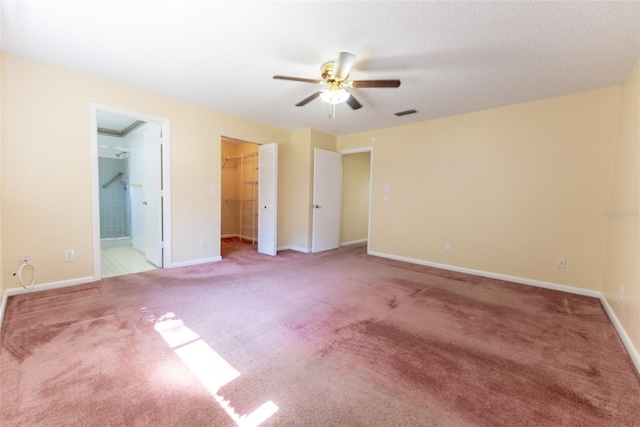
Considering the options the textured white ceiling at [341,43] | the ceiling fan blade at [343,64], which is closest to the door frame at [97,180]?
the textured white ceiling at [341,43]

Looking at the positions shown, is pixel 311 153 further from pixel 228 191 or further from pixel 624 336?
pixel 624 336

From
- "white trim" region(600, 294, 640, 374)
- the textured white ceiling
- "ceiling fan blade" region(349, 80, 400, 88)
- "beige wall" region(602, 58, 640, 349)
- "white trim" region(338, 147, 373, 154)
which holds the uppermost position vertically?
the textured white ceiling

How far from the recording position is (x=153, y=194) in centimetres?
399

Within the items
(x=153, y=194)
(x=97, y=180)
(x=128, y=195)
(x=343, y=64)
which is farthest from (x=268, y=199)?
(x=128, y=195)

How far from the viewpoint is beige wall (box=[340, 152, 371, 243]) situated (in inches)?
238

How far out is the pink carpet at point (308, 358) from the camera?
52.7 inches

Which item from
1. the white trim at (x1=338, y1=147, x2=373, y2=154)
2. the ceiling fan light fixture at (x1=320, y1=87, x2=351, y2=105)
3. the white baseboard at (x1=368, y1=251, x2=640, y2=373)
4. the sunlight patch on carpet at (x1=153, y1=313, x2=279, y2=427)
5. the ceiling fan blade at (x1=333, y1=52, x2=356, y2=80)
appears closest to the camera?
the sunlight patch on carpet at (x1=153, y1=313, x2=279, y2=427)

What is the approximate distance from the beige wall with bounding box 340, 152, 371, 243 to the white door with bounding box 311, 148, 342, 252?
39cm

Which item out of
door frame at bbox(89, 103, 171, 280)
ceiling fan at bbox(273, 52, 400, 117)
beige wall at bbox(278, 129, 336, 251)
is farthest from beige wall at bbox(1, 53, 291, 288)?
ceiling fan at bbox(273, 52, 400, 117)

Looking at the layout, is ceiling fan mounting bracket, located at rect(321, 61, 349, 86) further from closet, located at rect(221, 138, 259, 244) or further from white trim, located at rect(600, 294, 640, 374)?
closet, located at rect(221, 138, 259, 244)

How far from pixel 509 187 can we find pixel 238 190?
18.8ft

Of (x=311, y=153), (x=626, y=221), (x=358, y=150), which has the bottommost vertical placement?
(x=626, y=221)

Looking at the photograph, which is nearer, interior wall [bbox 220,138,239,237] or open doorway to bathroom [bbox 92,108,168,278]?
open doorway to bathroom [bbox 92,108,168,278]

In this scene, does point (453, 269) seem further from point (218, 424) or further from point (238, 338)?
point (218, 424)
